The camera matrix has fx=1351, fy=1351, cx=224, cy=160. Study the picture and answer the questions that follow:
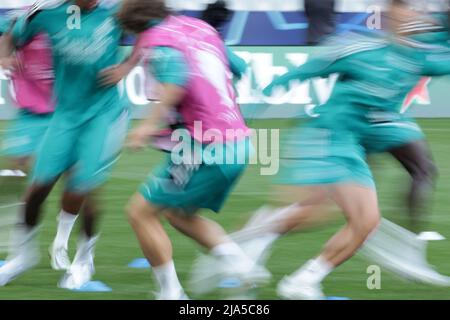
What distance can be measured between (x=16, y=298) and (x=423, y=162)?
9.32 ft

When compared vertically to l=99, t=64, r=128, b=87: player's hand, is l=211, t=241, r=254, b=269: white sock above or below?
below

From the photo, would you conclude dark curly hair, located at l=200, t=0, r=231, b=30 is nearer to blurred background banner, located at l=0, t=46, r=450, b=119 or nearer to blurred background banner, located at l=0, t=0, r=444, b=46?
blurred background banner, located at l=0, t=46, r=450, b=119

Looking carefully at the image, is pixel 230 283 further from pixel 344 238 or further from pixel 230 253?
pixel 344 238

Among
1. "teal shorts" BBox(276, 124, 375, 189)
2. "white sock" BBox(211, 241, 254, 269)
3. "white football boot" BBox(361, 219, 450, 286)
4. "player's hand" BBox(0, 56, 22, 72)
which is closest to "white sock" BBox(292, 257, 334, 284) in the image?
"white sock" BBox(211, 241, 254, 269)

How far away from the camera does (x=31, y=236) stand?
8234mm

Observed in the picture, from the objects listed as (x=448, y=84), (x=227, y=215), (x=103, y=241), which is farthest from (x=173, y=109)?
(x=448, y=84)

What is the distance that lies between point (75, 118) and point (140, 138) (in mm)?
1234

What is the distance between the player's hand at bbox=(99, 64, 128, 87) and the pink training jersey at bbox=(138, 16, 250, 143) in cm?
62

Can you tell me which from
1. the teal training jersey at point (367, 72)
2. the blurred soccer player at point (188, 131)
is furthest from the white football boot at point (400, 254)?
the blurred soccer player at point (188, 131)

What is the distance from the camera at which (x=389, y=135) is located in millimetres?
8367

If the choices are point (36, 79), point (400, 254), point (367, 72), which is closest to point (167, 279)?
point (367, 72)

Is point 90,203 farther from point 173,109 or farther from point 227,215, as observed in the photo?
point 227,215

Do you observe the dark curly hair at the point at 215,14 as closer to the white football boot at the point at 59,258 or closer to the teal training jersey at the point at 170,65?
the white football boot at the point at 59,258

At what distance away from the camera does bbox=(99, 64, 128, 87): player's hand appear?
7.94 m
